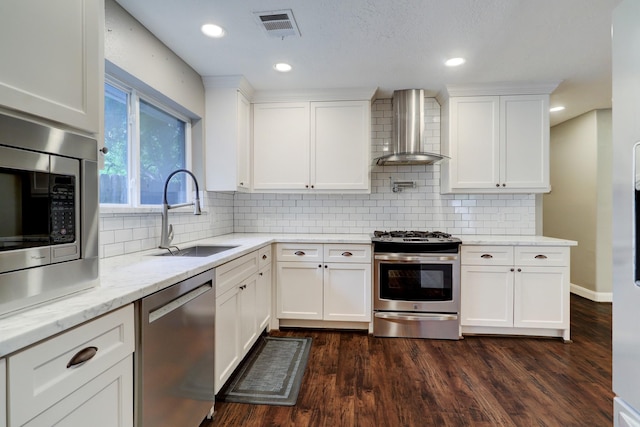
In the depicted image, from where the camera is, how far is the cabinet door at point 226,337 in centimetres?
184

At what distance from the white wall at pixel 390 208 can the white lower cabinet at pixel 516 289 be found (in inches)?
23.9

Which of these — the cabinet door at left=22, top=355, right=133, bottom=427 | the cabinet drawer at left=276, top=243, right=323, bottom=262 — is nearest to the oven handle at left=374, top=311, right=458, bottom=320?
the cabinet drawer at left=276, top=243, right=323, bottom=262

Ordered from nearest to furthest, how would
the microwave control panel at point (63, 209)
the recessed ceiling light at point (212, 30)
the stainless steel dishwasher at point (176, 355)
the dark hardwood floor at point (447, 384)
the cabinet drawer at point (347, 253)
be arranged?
the microwave control panel at point (63, 209), the stainless steel dishwasher at point (176, 355), the dark hardwood floor at point (447, 384), the recessed ceiling light at point (212, 30), the cabinet drawer at point (347, 253)

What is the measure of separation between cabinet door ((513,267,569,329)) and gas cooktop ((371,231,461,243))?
2.35 ft

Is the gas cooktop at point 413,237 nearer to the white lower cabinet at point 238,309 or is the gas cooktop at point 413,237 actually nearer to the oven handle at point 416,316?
the oven handle at point 416,316

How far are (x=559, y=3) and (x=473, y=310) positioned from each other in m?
2.42

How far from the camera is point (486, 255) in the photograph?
2.89 metres

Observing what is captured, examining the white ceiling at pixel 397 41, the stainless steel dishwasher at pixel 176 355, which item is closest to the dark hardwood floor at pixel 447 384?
the stainless steel dishwasher at pixel 176 355

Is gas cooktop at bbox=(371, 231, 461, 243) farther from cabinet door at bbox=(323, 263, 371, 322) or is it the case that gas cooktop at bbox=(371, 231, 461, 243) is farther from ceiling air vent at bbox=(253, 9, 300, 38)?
ceiling air vent at bbox=(253, 9, 300, 38)

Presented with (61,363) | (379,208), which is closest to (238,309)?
(61,363)

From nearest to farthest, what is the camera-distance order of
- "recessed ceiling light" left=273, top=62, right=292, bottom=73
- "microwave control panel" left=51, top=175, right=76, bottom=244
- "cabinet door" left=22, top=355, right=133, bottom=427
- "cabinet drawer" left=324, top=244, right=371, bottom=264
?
"cabinet door" left=22, top=355, right=133, bottom=427 → "microwave control panel" left=51, top=175, right=76, bottom=244 → "recessed ceiling light" left=273, top=62, right=292, bottom=73 → "cabinet drawer" left=324, top=244, right=371, bottom=264

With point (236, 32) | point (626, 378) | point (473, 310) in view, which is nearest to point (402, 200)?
point (473, 310)

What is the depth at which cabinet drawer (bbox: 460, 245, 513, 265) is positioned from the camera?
2865 millimetres

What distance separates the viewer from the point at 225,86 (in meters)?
2.97
